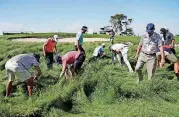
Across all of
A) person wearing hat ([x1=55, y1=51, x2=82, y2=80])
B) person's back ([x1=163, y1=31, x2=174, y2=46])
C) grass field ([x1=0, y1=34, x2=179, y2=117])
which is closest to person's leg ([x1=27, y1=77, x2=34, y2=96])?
grass field ([x1=0, y1=34, x2=179, y2=117])

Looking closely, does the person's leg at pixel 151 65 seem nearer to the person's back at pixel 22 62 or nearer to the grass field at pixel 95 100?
the grass field at pixel 95 100

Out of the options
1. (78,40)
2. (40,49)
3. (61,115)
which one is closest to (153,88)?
(61,115)

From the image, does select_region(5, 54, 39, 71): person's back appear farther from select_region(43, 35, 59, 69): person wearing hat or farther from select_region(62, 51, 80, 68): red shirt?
select_region(43, 35, 59, 69): person wearing hat

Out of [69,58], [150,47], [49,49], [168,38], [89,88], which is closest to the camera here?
[89,88]

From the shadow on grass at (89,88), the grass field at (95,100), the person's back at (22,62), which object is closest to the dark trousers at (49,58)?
the grass field at (95,100)

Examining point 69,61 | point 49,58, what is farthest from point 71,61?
point 49,58

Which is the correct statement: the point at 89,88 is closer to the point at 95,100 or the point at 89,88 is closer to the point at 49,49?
the point at 95,100

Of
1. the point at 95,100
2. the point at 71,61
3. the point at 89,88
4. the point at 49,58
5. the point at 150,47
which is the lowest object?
the point at 95,100

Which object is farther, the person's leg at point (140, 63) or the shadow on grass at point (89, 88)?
the person's leg at point (140, 63)

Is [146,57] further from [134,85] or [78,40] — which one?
[78,40]

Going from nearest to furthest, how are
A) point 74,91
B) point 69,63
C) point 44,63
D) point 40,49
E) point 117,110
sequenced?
point 117,110 → point 74,91 → point 69,63 → point 44,63 → point 40,49

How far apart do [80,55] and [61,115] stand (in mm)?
3169

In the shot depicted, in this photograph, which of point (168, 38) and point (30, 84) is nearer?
point (30, 84)

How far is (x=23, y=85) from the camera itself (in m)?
8.30
